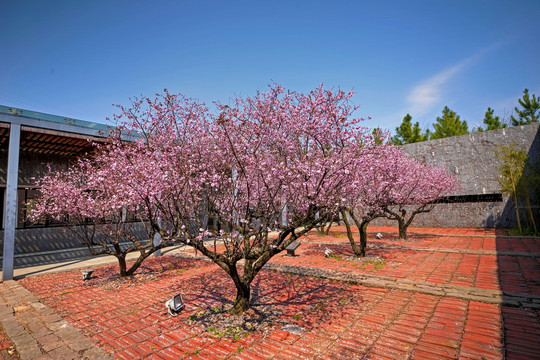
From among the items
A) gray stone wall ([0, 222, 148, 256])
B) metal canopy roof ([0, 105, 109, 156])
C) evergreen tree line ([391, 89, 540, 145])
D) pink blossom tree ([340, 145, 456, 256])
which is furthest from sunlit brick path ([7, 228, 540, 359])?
evergreen tree line ([391, 89, 540, 145])

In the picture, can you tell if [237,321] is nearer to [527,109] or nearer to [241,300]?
[241,300]

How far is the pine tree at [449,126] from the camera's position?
28.9 metres

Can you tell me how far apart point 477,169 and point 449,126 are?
1312 centimetres

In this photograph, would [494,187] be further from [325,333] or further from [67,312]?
[67,312]

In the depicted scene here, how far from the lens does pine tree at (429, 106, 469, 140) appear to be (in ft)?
94.8

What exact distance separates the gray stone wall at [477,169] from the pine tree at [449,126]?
454 inches

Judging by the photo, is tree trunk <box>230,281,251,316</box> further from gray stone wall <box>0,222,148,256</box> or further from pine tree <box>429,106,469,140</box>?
pine tree <box>429,106,469,140</box>

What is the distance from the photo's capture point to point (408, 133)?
3117cm

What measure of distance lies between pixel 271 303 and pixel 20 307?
5396 mm

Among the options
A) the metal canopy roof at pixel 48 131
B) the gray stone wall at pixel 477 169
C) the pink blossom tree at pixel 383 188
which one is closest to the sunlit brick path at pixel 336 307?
the pink blossom tree at pixel 383 188

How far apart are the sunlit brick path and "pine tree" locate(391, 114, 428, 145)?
76.0ft

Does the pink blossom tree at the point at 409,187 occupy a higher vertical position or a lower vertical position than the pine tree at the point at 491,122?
lower

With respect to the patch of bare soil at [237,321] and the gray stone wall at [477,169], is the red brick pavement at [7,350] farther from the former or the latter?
the gray stone wall at [477,169]

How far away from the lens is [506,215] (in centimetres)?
1694
